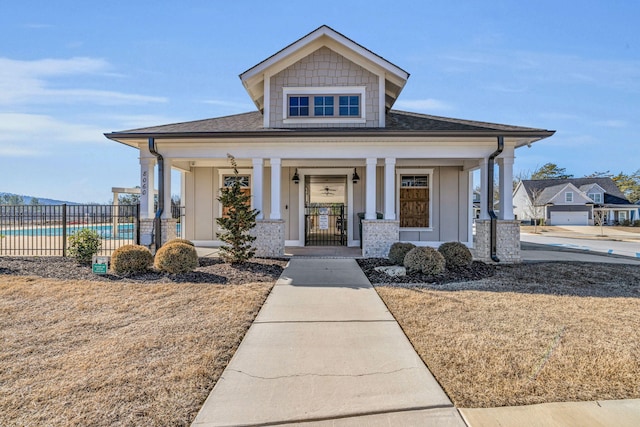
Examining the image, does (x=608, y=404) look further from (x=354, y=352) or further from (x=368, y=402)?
(x=354, y=352)

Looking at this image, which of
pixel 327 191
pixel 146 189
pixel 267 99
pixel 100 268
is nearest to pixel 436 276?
pixel 327 191

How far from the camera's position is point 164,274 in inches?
299

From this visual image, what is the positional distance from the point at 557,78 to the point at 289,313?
1915 centimetres

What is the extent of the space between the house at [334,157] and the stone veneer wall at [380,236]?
0.03 metres

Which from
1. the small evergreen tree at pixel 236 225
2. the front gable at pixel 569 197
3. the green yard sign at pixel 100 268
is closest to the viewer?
the green yard sign at pixel 100 268

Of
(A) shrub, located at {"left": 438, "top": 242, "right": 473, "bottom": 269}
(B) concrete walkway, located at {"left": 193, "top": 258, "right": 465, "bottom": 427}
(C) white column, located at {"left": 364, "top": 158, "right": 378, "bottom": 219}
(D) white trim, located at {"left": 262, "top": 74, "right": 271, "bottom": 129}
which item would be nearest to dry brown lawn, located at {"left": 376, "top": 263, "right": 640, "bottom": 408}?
(B) concrete walkway, located at {"left": 193, "top": 258, "right": 465, "bottom": 427}

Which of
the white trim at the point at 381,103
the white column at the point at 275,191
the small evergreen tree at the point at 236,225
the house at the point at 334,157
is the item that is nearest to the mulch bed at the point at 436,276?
the house at the point at 334,157

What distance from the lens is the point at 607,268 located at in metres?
8.98

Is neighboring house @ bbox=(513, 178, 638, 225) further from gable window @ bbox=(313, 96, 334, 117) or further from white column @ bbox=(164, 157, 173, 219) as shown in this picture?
white column @ bbox=(164, 157, 173, 219)

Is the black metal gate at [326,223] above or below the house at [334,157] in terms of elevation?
below

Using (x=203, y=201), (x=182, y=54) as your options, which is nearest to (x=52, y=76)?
(x=182, y=54)

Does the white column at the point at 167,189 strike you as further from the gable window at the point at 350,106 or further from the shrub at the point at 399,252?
the shrub at the point at 399,252

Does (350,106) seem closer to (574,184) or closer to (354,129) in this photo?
(354,129)

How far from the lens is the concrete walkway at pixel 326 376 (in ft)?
8.53
